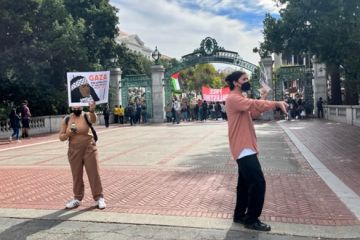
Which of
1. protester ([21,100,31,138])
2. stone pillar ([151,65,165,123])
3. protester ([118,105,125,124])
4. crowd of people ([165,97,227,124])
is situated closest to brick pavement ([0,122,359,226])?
protester ([21,100,31,138])

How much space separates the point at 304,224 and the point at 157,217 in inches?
76.7

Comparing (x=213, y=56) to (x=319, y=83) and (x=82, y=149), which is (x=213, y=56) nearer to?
(x=319, y=83)

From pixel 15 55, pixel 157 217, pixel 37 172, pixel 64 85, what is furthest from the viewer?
pixel 64 85

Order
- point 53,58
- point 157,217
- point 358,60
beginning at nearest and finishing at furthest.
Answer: point 157,217 → point 358,60 → point 53,58

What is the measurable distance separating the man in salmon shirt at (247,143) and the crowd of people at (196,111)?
25.7 m

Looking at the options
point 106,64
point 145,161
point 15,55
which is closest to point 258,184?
point 145,161

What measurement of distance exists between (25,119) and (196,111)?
15.2 m

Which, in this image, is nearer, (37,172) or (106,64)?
(37,172)

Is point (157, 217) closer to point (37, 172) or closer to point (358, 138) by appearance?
point (37, 172)

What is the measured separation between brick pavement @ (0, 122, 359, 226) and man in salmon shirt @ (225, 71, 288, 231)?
0.62m

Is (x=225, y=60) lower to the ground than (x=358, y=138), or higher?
higher

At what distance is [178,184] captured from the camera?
8.70 meters

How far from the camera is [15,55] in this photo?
24750 mm

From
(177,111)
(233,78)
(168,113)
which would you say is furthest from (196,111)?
→ (233,78)
